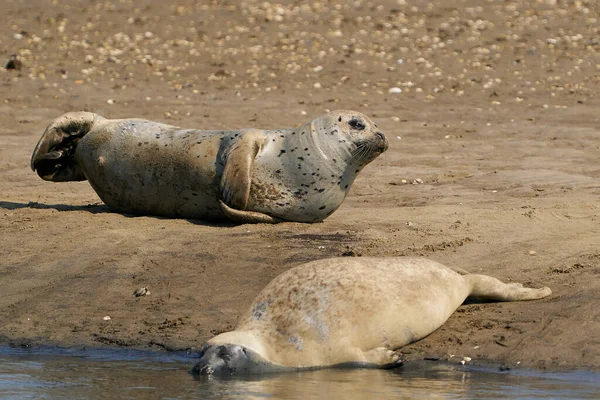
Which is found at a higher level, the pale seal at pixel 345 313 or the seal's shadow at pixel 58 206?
the pale seal at pixel 345 313

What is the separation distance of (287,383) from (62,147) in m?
3.75

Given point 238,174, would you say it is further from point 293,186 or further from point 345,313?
point 345,313

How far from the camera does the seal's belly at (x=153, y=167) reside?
7.92m

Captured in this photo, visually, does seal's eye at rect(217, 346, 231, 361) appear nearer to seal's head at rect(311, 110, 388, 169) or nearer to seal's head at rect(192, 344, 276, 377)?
seal's head at rect(192, 344, 276, 377)

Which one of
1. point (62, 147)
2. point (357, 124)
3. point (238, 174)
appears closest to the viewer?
point (238, 174)

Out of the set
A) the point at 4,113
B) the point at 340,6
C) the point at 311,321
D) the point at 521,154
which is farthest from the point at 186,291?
the point at 340,6

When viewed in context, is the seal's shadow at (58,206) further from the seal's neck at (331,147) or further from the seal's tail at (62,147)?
the seal's neck at (331,147)

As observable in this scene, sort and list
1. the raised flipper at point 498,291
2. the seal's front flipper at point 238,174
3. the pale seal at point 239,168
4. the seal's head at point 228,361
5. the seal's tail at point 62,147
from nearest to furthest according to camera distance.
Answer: the seal's head at point 228,361 < the raised flipper at point 498,291 < the seal's front flipper at point 238,174 < the pale seal at point 239,168 < the seal's tail at point 62,147

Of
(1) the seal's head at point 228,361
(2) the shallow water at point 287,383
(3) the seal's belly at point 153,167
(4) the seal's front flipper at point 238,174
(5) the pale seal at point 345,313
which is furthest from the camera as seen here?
(3) the seal's belly at point 153,167

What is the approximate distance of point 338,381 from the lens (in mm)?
5445

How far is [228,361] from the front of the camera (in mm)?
5492

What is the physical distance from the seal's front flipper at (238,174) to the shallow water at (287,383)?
6.08 ft

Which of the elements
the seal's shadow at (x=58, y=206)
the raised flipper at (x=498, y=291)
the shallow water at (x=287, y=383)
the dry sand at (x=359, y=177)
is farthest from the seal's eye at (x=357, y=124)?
the shallow water at (x=287, y=383)

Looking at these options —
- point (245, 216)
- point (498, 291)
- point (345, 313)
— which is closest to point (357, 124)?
point (245, 216)
